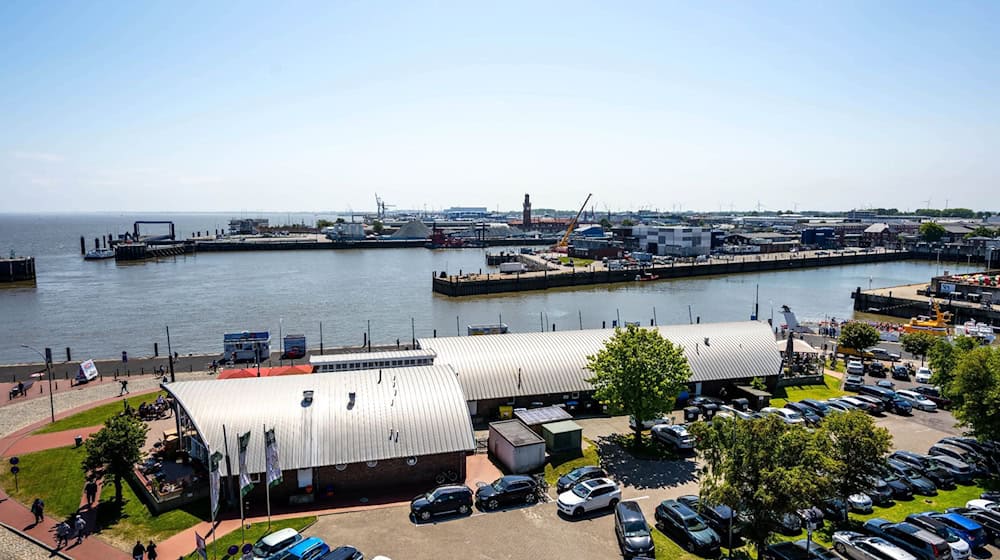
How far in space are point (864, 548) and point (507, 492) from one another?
9235 millimetres

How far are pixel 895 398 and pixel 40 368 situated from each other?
4480 cm

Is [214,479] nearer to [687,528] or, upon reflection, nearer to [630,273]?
[687,528]

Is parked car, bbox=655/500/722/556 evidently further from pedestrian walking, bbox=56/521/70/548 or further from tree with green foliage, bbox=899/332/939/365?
tree with green foliage, bbox=899/332/939/365

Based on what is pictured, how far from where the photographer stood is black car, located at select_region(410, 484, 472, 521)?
17.3 metres

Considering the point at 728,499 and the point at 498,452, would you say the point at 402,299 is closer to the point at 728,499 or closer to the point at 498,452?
the point at 498,452

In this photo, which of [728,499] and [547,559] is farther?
[547,559]

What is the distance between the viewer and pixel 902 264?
407ft

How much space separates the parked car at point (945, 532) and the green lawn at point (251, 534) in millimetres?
16283

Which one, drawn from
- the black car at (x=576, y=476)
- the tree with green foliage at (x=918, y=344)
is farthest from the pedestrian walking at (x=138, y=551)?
the tree with green foliage at (x=918, y=344)

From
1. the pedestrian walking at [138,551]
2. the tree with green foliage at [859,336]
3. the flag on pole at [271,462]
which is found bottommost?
the pedestrian walking at [138,551]

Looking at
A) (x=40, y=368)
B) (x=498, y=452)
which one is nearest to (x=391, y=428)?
(x=498, y=452)

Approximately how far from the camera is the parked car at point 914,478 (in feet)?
63.7

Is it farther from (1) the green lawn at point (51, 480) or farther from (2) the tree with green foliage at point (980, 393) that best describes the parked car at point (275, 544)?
(2) the tree with green foliage at point (980, 393)

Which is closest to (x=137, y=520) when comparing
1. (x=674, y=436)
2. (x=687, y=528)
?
(x=687, y=528)
